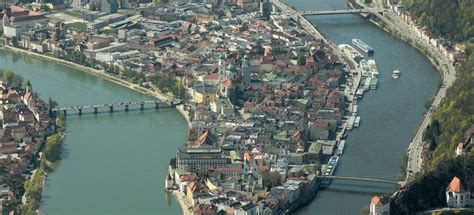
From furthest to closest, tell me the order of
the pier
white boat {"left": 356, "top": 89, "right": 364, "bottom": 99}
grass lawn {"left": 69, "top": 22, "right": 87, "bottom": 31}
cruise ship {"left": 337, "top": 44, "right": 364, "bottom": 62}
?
grass lawn {"left": 69, "top": 22, "right": 87, "bottom": 31} → cruise ship {"left": 337, "top": 44, "right": 364, "bottom": 62} → white boat {"left": 356, "top": 89, "right": 364, "bottom": 99} → the pier

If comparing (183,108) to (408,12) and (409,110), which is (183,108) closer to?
(409,110)

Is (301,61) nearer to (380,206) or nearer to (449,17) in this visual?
(449,17)

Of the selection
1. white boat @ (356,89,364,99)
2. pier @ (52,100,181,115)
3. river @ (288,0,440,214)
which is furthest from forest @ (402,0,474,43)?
pier @ (52,100,181,115)

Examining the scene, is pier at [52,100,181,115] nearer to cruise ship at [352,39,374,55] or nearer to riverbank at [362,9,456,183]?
riverbank at [362,9,456,183]

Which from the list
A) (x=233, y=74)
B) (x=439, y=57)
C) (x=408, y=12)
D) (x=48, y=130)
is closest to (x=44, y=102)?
(x=48, y=130)

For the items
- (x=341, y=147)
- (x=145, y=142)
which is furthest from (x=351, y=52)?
(x=145, y=142)

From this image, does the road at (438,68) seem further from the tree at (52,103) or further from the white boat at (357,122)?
the tree at (52,103)
